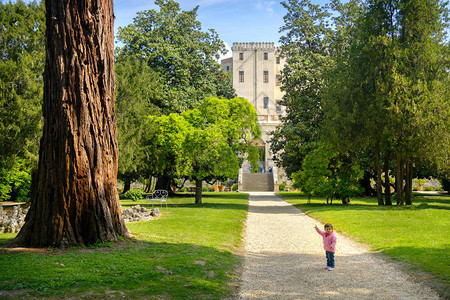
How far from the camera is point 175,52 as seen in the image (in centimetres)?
3111

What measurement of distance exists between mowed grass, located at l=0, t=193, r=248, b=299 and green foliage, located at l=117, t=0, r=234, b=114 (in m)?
20.9

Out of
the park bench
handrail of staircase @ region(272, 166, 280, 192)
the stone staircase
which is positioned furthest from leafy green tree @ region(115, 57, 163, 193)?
the stone staircase

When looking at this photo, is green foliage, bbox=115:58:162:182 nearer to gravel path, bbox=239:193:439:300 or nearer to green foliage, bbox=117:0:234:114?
green foliage, bbox=117:0:234:114

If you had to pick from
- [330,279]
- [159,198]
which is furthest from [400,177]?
[330,279]

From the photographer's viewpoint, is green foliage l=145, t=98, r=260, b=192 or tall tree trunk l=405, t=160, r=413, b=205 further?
tall tree trunk l=405, t=160, r=413, b=205

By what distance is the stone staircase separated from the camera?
151ft

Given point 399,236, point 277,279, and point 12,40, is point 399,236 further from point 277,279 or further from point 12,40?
point 12,40

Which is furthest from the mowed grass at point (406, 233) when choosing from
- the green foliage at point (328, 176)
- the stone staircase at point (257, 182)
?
the stone staircase at point (257, 182)

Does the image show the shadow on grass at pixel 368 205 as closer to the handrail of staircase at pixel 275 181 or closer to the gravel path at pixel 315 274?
the gravel path at pixel 315 274

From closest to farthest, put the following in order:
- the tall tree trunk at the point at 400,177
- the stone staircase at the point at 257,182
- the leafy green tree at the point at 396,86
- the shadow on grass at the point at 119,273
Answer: the shadow on grass at the point at 119,273 < the leafy green tree at the point at 396,86 < the tall tree trunk at the point at 400,177 < the stone staircase at the point at 257,182

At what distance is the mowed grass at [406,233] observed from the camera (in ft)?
27.2

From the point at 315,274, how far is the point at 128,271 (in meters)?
3.10

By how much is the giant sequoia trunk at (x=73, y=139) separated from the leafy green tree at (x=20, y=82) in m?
10.4

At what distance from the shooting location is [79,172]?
842 cm
